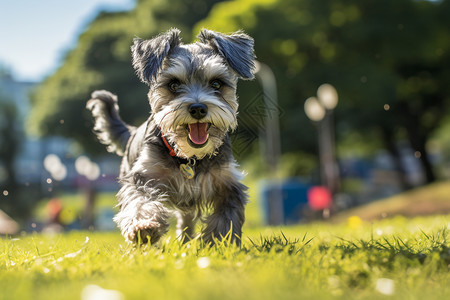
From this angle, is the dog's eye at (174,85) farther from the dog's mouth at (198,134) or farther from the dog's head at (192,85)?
the dog's mouth at (198,134)

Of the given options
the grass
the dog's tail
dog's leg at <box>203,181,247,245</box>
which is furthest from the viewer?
the dog's tail

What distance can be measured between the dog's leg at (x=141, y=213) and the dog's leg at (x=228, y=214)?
0.53 m

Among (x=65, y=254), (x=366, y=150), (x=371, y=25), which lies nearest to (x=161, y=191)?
(x=65, y=254)

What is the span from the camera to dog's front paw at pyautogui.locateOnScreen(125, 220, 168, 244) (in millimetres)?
4520

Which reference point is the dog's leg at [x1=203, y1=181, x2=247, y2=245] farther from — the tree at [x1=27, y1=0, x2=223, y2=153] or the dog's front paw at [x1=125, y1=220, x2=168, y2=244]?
the tree at [x1=27, y1=0, x2=223, y2=153]

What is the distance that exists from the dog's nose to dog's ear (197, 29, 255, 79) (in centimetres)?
73

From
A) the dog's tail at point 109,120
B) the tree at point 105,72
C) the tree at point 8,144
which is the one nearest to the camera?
the dog's tail at point 109,120

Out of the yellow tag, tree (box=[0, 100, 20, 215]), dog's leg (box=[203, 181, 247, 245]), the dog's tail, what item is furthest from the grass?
tree (box=[0, 100, 20, 215])

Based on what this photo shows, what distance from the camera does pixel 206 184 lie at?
5.32 m

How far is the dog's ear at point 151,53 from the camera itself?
5219 millimetres

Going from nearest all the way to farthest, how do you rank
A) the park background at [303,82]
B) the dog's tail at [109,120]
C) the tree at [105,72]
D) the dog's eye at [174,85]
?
1. the dog's eye at [174,85]
2. the dog's tail at [109,120]
3. the park background at [303,82]
4. the tree at [105,72]

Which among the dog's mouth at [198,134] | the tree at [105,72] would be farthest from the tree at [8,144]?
the dog's mouth at [198,134]

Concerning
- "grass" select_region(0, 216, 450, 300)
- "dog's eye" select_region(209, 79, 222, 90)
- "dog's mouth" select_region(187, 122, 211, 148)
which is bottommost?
"grass" select_region(0, 216, 450, 300)

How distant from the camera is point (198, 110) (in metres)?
4.95
